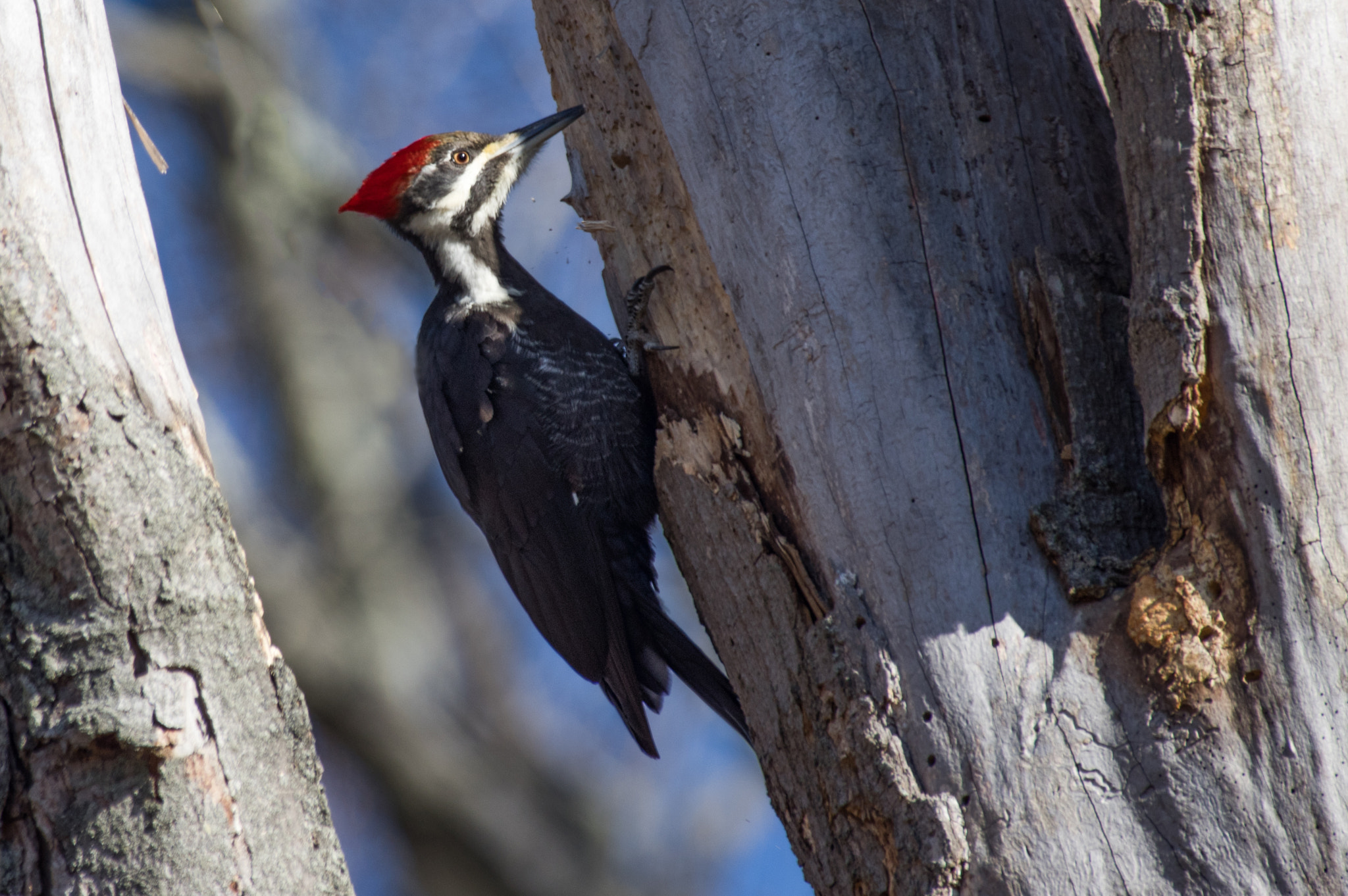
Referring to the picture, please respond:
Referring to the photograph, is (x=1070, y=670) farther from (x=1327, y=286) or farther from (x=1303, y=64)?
(x=1303, y=64)

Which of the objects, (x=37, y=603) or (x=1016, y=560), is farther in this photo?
(x=1016, y=560)

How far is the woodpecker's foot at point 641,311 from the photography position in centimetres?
240

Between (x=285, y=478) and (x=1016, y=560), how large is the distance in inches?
186

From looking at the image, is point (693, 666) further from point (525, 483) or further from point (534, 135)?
point (534, 135)

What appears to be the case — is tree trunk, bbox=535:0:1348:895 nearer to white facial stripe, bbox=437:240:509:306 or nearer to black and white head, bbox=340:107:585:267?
white facial stripe, bbox=437:240:509:306

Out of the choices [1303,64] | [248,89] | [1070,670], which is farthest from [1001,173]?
[248,89]

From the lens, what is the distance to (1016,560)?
1.66 metres

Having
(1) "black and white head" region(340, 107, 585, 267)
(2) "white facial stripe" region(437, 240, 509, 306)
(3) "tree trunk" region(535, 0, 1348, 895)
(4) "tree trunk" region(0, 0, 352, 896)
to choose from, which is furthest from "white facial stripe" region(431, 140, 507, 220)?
(4) "tree trunk" region(0, 0, 352, 896)

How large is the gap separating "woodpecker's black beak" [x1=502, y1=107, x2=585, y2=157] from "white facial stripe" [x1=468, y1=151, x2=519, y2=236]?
3 centimetres

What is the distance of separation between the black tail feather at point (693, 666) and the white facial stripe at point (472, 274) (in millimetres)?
1086

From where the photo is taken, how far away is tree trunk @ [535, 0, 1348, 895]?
4.86ft

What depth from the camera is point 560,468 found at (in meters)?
3.19

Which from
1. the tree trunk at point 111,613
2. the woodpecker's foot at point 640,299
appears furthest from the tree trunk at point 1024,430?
the tree trunk at point 111,613

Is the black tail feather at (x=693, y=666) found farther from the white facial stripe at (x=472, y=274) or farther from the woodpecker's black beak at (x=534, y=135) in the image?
the woodpecker's black beak at (x=534, y=135)
